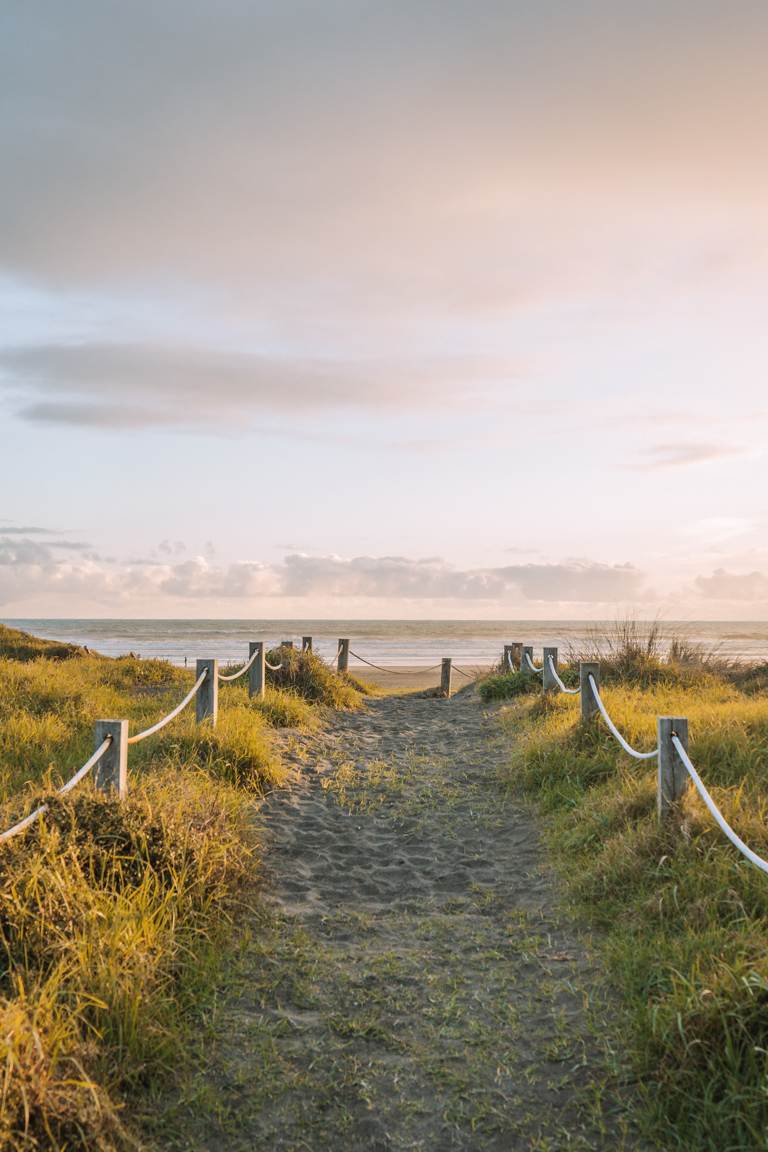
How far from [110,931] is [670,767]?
139 inches

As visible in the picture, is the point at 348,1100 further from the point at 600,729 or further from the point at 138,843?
the point at 600,729

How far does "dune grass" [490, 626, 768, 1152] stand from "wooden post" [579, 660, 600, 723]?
0.25m

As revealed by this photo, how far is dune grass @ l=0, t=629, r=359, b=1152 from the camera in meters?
3.03

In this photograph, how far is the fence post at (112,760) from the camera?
Result: 5289 mm

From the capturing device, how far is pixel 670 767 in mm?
5422

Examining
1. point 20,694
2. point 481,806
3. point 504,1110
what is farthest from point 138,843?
point 20,694

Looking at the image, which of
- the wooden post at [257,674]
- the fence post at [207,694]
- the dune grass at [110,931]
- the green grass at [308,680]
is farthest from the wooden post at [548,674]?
the dune grass at [110,931]

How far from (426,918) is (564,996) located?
122cm

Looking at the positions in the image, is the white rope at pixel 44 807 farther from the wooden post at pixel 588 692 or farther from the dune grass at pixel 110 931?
the wooden post at pixel 588 692

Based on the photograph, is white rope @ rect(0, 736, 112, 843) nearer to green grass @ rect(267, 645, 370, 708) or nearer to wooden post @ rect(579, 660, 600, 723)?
wooden post @ rect(579, 660, 600, 723)

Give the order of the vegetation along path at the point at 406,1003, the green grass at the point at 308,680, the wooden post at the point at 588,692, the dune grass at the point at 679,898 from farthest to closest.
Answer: the green grass at the point at 308,680
the wooden post at the point at 588,692
the vegetation along path at the point at 406,1003
the dune grass at the point at 679,898

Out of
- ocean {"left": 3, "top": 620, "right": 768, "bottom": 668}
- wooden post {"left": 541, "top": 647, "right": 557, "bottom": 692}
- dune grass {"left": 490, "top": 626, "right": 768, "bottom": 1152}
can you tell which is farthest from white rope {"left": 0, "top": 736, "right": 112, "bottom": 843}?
ocean {"left": 3, "top": 620, "right": 768, "bottom": 668}

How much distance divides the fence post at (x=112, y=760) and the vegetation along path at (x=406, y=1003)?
49.4 inches

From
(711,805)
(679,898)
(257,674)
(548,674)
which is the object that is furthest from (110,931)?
(548,674)
